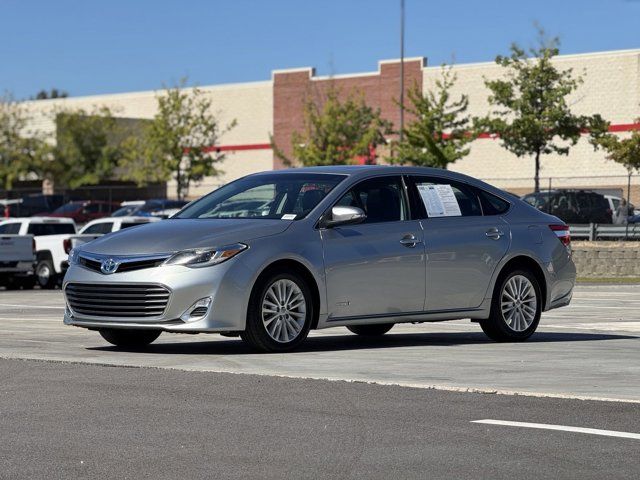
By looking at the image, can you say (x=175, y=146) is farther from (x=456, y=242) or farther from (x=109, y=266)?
(x=109, y=266)

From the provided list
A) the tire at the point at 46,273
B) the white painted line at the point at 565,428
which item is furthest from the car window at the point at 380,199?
the tire at the point at 46,273

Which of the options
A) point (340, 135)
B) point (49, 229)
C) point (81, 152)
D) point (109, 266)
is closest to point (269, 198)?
point (109, 266)

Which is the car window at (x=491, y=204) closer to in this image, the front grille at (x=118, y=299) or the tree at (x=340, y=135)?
the front grille at (x=118, y=299)

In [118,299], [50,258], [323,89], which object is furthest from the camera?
[323,89]

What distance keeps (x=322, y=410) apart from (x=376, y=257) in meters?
4.20

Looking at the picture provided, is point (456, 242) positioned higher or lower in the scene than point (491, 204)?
lower

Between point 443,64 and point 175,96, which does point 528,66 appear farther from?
point 175,96

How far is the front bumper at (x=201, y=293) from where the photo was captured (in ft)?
38.3

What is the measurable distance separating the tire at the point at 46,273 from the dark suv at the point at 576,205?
14911mm

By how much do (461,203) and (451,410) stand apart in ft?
17.4

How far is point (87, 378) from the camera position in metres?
10.2

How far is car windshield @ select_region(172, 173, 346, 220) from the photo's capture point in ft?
41.3

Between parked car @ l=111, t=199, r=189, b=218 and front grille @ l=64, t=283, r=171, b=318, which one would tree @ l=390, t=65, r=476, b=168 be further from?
front grille @ l=64, t=283, r=171, b=318

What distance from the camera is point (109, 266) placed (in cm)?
1198
